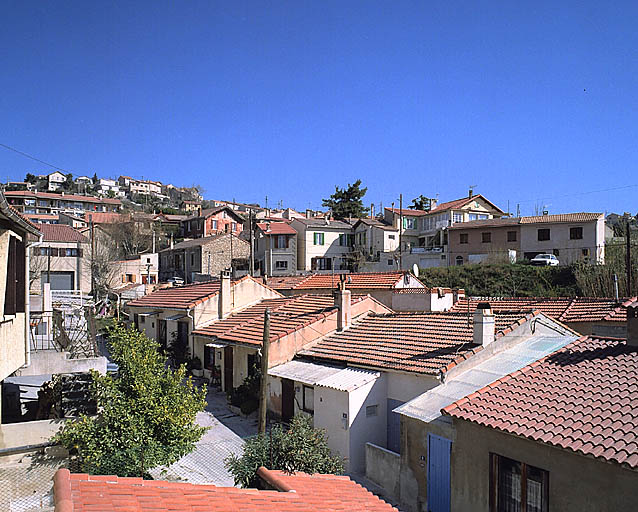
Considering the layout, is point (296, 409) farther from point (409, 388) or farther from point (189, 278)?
point (189, 278)

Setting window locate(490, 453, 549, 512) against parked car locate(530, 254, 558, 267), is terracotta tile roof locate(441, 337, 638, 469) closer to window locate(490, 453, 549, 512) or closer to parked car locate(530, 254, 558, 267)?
window locate(490, 453, 549, 512)

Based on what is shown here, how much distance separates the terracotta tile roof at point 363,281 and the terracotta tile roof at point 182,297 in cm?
632

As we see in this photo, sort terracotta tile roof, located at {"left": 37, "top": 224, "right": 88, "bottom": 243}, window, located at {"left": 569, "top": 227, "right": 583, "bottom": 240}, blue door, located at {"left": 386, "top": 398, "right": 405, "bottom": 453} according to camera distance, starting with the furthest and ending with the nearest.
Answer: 1. terracotta tile roof, located at {"left": 37, "top": 224, "right": 88, "bottom": 243}
2. window, located at {"left": 569, "top": 227, "right": 583, "bottom": 240}
3. blue door, located at {"left": 386, "top": 398, "right": 405, "bottom": 453}

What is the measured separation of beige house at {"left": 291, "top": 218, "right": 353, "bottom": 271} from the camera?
6462 cm

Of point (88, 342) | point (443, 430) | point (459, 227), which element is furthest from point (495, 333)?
point (459, 227)

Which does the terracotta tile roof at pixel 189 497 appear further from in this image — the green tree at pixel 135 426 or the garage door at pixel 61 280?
the garage door at pixel 61 280

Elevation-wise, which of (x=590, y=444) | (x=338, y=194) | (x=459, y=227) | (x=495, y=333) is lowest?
(x=590, y=444)

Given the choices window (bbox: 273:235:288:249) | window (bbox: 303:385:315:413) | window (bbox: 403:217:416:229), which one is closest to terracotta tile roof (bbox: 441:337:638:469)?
window (bbox: 303:385:315:413)

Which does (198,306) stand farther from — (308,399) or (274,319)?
(308,399)

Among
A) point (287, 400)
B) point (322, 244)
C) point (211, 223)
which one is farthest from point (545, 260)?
point (211, 223)

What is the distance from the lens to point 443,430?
13.3m

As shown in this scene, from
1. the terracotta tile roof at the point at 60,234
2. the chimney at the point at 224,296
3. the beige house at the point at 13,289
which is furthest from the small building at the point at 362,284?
the terracotta tile roof at the point at 60,234

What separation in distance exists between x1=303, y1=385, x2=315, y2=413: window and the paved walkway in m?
2.47

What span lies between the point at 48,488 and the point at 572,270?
43814 mm
